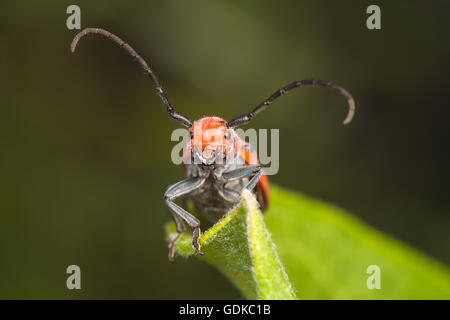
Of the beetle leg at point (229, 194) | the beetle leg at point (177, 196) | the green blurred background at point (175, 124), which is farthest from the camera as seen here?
the green blurred background at point (175, 124)

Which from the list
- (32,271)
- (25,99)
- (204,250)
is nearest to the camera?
(204,250)

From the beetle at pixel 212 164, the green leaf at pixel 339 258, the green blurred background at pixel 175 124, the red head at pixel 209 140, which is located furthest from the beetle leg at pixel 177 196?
the green blurred background at pixel 175 124

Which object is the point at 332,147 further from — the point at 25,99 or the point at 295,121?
the point at 25,99

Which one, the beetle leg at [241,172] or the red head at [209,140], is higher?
the red head at [209,140]

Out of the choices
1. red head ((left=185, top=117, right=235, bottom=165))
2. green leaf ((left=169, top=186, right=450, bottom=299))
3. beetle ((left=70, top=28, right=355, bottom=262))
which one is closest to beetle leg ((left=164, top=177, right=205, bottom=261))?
beetle ((left=70, top=28, right=355, bottom=262))

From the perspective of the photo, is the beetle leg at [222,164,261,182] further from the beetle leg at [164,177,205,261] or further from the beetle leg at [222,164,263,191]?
the beetle leg at [164,177,205,261]

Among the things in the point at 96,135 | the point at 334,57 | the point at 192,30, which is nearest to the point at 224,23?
the point at 192,30

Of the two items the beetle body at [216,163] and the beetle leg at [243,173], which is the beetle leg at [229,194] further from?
the beetle leg at [243,173]
